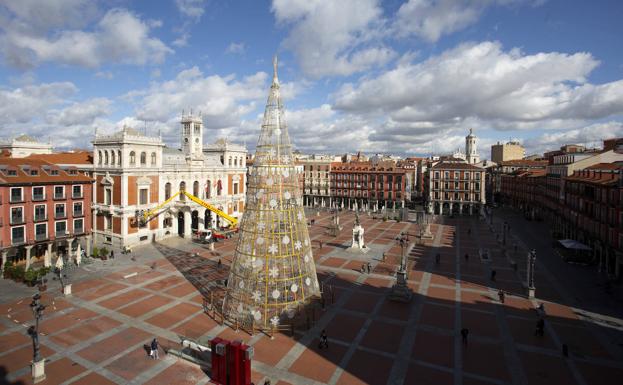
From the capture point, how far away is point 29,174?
4234cm

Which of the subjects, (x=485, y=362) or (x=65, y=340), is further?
(x=65, y=340)

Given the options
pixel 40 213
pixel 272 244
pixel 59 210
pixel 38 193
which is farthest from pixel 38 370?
pixel 59 210

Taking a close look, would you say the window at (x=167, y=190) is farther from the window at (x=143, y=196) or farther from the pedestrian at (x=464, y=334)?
the pedestrian at (x=464, y=334)

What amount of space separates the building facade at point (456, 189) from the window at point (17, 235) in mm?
81963

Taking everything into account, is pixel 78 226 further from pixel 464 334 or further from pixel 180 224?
pixel 464 334

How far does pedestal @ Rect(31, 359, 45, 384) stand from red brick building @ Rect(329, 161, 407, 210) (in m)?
81.5

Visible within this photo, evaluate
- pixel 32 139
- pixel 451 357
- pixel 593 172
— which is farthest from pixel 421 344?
pixel 32 139

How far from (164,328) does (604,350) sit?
30617mm

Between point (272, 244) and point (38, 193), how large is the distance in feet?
108

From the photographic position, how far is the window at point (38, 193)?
4131cm

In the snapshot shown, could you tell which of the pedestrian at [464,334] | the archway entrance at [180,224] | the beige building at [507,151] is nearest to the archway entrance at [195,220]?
the archway entrance at [180,224]

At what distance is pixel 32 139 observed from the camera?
71.2m

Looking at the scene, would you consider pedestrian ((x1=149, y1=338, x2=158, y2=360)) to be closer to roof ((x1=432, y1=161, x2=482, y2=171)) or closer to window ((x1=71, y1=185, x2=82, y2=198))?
window ((x1=71, y1=185, x2=82, y2=198))

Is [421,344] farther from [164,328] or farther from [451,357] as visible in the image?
[164,328]
